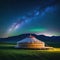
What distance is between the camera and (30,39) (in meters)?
52.3

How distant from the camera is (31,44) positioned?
51.1m
